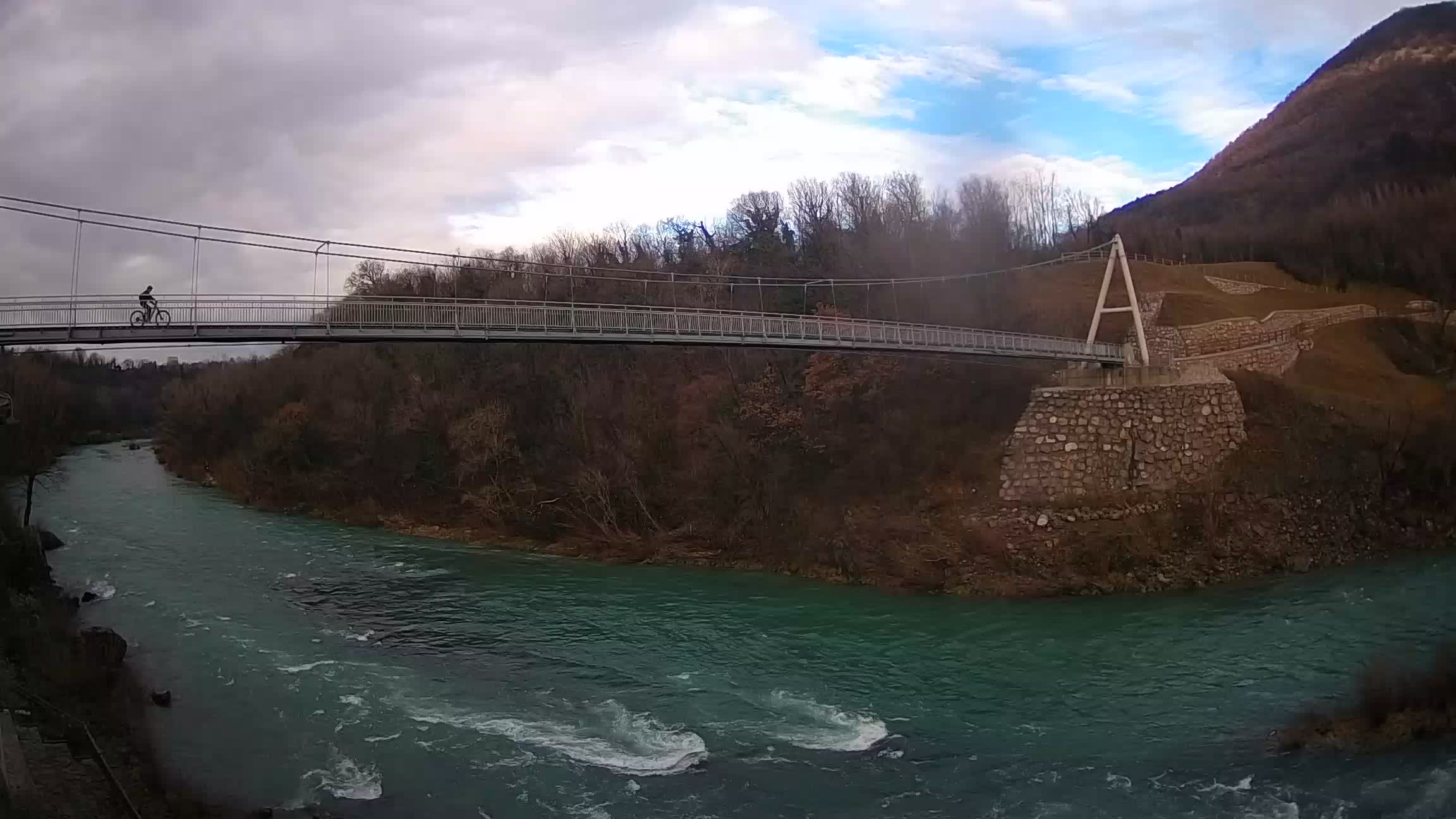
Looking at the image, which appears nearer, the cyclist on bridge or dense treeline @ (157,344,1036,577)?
the cyclist on bridge

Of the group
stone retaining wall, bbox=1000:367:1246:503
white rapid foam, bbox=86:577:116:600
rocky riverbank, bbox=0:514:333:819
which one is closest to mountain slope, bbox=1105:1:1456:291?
stone retaining wall, bbox=1000:367:1246:503

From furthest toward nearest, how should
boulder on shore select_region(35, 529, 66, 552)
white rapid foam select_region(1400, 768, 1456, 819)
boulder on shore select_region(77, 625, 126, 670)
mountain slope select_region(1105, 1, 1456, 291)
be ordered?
mountain slope select_region(1105, 1, 1456, 291) < boulder on shore select_region(35, 529, 66, 552) < boulder on shore select_region(77, 625, 126, 670) < white rapid foam select_region(1400, 768, 1456, 819)

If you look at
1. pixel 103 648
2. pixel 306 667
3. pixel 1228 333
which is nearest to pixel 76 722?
pixel 306 667

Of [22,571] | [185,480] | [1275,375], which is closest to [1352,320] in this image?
[1275,375]

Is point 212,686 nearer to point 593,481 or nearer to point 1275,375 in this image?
point 593,481

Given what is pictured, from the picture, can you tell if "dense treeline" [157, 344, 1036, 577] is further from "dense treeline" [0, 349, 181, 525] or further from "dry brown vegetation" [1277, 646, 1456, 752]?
"dry brown vegetation" [1277, 646, 1456, 752]
